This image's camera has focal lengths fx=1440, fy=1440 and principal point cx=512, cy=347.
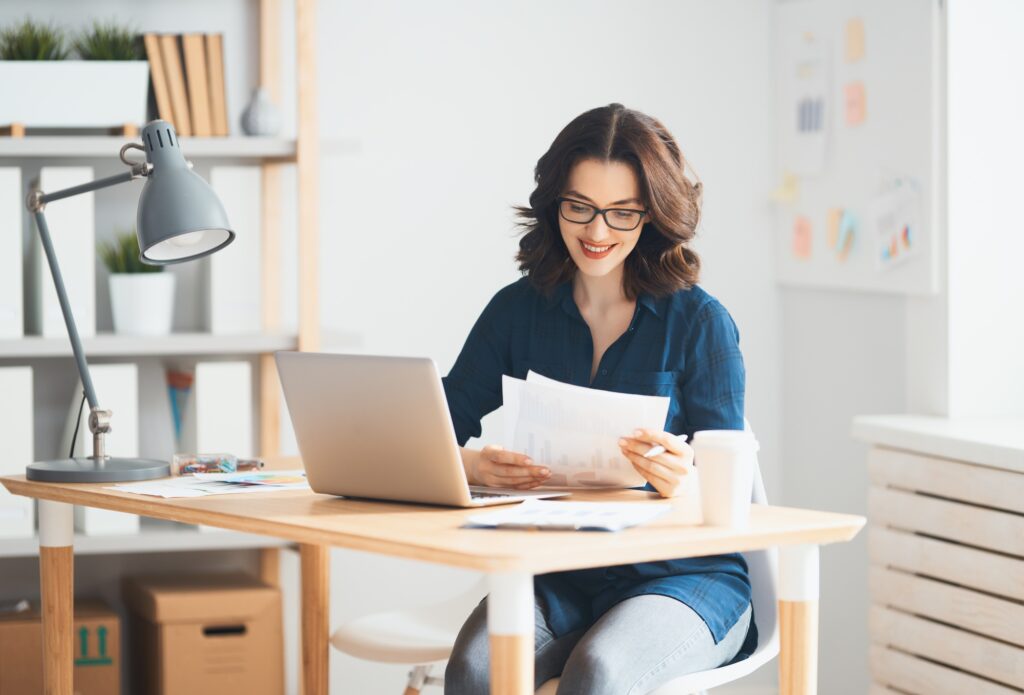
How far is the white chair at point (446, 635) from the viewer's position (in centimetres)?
202

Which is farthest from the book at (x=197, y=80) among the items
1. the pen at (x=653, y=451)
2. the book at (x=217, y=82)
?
the pen at (x=653, y=451)

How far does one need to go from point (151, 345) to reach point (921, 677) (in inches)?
67.8

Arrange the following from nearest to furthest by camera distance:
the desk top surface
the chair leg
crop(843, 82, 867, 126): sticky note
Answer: the desk top surface
the chair leg
crop(843, 82, 867, 126): sticky note

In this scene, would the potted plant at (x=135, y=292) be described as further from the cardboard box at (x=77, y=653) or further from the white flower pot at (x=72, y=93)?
the cardboard box at (x=77, y=653)

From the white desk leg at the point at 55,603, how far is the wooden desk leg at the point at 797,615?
1161mm

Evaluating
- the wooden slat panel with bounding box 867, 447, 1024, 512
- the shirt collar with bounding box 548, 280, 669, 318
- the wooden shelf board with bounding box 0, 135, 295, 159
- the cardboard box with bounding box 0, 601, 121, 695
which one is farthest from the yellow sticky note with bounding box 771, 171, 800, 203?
the cardboard box with bounding box 0, 601, 121, 695

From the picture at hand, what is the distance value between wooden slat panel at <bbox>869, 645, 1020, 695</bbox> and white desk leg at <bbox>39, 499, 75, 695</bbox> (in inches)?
62.2

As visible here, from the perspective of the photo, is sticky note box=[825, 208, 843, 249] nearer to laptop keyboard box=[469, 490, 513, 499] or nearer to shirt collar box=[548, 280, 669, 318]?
shirt collar box=[548, 280, 669, 318]

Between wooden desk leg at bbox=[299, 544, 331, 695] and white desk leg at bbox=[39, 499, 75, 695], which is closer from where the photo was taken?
white desk leg at bbox=[39, 499, 75, 695]

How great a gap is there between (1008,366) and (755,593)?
1.08 metres

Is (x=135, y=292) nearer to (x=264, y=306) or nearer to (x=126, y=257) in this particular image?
(x=126, y=257)

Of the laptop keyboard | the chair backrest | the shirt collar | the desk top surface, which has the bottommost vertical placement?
the chair backrest

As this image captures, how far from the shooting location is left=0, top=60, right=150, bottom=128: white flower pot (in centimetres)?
305

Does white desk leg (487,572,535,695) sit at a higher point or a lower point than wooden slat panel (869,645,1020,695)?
higher
